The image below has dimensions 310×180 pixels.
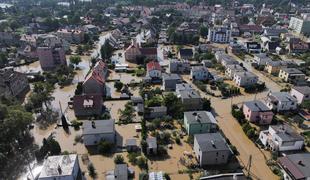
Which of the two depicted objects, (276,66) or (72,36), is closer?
(276,66)

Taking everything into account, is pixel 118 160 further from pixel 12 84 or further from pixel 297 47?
pixel 297 47

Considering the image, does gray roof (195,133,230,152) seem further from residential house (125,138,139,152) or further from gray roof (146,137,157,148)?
residential house (125,138,139,152)

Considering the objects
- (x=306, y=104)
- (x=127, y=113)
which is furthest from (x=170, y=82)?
(x=306, y=104)

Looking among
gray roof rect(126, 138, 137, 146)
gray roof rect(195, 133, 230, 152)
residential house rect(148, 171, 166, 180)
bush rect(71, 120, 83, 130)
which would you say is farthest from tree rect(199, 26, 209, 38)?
residential house rect(148, 171, 166, 180)

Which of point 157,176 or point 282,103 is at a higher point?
point 282,103

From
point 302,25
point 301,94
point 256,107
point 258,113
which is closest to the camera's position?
point 258,113

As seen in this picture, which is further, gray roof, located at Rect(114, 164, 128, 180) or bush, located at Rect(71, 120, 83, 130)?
bush, located at Rect(71, 120, 83, 130)

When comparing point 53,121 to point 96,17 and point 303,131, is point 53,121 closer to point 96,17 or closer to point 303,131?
point 303,131

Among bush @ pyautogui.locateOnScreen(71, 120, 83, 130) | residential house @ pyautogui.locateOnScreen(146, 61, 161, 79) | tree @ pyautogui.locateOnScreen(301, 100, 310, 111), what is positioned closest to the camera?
bush @ pyautogui.locateOnScreen(71, 120, 83, 130)

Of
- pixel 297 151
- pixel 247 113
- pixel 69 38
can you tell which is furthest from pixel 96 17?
pixel 297 151
